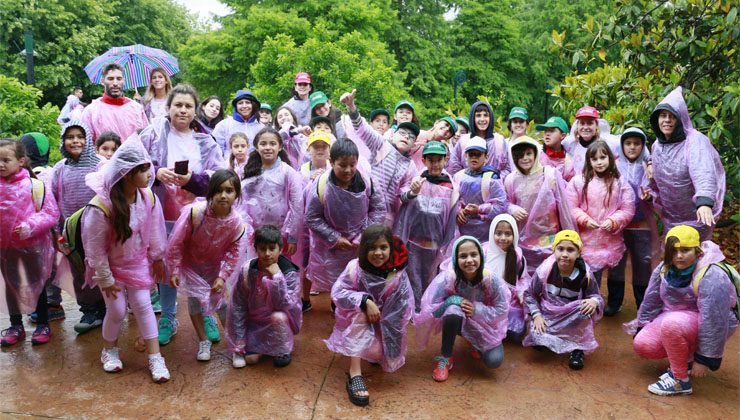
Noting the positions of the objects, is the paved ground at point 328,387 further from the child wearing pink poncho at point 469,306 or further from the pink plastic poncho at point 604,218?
the pink plastic poncho at point 604,218

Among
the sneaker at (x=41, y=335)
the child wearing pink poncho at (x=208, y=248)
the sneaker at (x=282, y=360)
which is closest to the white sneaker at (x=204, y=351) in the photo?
the child wearing pink poncho at (x=208, y=248)

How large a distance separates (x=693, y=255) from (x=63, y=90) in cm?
2156

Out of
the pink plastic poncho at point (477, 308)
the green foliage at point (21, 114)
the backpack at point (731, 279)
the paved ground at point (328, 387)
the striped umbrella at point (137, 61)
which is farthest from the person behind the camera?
the green foliage at point (21, 114)

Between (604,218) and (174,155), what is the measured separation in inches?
124

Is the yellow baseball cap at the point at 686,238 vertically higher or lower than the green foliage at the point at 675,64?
lower

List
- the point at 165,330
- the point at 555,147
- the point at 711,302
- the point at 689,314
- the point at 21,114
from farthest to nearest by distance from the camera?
the point at 21,114
the point at 555,147
the point at 165,330
the point at 689,314
the point at 711,302

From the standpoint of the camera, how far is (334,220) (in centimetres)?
398

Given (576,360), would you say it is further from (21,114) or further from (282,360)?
(21,114)

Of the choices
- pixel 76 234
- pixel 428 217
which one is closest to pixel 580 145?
pixel 428 217

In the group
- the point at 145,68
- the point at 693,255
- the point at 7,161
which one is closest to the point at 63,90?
the point at 145,68

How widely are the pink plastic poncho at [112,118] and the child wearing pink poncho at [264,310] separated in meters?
1.71

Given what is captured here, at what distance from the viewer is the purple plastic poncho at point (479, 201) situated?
4.27m

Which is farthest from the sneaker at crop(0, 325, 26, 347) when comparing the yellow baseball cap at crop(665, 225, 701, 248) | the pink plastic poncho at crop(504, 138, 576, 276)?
the yellow baseball cap at crop(665, 225, 701, 248)

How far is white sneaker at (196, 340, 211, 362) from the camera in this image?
142 inches
